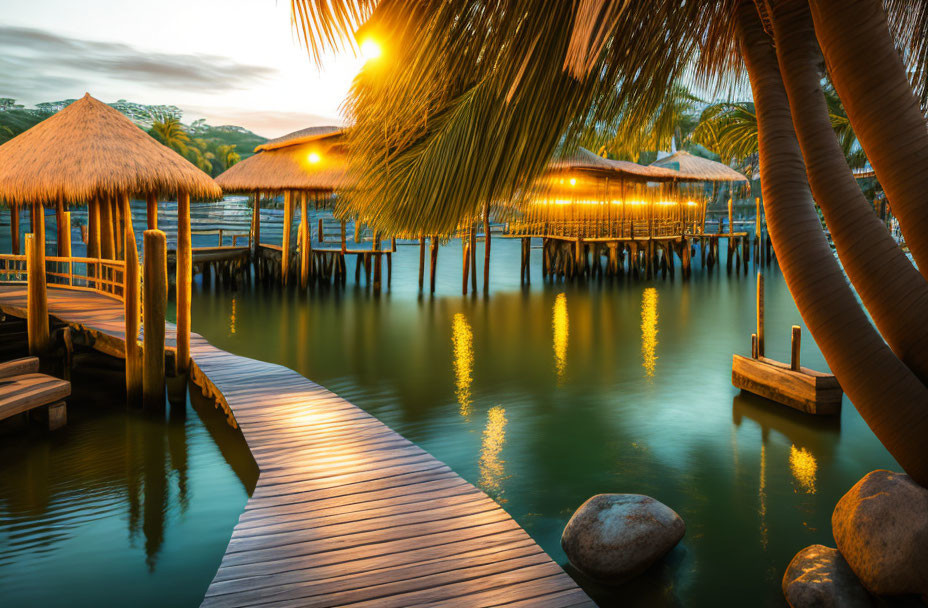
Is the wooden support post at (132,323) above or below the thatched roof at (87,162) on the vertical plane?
below

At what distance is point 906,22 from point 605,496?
11.5 ft

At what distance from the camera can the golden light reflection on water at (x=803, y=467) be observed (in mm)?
6461

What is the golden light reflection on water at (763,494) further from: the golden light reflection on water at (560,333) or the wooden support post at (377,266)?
the wooden support post at (377,266)

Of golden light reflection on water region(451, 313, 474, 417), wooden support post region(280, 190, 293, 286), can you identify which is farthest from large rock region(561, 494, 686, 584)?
wooden support post region(280, 190, 293, 286)

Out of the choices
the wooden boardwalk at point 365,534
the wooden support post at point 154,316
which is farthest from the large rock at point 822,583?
the wooden support post at point 154,316

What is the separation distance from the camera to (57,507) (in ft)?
19.9

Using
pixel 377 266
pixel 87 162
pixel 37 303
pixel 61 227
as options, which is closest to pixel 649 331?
pixel 377 266

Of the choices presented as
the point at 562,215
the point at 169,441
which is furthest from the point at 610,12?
the point at 562,215

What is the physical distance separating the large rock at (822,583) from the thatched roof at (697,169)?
74.4 feet

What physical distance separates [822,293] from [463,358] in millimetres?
9066

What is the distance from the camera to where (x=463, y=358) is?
12.3m

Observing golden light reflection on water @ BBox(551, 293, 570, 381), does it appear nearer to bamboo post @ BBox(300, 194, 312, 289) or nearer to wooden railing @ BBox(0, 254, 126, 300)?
wooden railing @ BBox(0, 254, 126, 300)

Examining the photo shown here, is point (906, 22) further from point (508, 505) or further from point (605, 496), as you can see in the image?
point (508, 505)

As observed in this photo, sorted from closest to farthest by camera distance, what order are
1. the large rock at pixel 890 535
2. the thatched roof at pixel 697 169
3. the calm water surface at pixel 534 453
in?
the large rock at pixel 890 535 < the calm water surface at pixel 534 453 < the thatched roof at pixel 697 169
